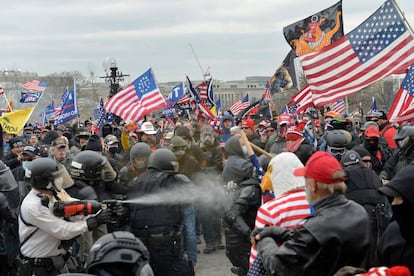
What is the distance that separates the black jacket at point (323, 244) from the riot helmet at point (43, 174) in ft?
8.43

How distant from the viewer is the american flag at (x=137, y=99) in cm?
1437

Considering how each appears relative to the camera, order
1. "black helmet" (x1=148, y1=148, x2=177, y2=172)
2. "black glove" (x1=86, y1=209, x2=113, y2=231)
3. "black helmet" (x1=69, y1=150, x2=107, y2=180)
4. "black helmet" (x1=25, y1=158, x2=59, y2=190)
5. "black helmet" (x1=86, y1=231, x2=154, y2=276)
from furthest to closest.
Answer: "black helmet" (x1=69, y1=150, x2=107, y2=180), "black helmet" (x1=148, y1=148, x2=177, y2=172), "black helmet" (x1=25, y1=158, x2=59, y2=190), "black glove" (x1=86, y1=209, x2=113, y2=231), "black helmet" (x1=86, y1=231, x2=154, y2=276)

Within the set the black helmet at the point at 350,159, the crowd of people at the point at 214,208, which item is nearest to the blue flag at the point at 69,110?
the crowd of people at the point at 214,208

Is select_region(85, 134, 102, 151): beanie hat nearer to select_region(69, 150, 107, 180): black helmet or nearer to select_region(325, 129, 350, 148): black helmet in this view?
select_region(69, 150, 107, 180): black helmet

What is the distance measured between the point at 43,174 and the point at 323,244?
2980mm

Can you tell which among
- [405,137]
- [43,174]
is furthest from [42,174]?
[405,137]

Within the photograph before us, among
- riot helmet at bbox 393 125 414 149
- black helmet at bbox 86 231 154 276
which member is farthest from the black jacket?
riot helmet at bbox 393 125 414 149

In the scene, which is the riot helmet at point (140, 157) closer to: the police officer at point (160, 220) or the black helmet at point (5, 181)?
the police officer at point (160, 220)

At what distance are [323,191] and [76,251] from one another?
4.31m

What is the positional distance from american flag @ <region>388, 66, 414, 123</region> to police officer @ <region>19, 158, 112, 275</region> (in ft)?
18.5

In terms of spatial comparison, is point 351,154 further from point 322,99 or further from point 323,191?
point 323,191

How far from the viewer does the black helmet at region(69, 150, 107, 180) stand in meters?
7.25

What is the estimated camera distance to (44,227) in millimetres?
5711

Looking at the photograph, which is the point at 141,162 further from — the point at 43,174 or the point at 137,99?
the point at 137,99
